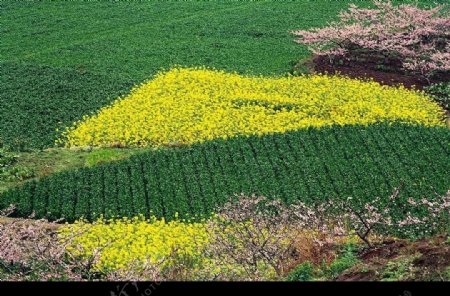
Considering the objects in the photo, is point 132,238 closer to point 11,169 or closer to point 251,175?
point 251,175

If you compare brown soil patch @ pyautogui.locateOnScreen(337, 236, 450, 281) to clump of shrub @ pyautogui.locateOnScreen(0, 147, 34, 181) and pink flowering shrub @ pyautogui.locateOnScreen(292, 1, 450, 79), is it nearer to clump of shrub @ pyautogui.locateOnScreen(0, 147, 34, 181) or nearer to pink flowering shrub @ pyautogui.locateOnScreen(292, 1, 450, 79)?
clump of shrub @ pyautogui.locateOnScreen(0, 147, 34, 181)

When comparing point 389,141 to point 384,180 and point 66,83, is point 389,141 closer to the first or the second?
point 384,180

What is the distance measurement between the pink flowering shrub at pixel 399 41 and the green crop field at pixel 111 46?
1.46 metres

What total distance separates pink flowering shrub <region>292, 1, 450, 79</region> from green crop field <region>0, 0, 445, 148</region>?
1.46 metres

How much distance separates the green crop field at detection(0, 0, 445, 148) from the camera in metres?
25.5

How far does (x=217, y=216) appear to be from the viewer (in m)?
16.9

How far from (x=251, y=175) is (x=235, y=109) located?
5547 millimetres

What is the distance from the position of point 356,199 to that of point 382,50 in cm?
1304

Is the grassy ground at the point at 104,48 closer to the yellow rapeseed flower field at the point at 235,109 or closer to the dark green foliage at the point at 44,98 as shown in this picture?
the dark green foliage at the point at 44,98

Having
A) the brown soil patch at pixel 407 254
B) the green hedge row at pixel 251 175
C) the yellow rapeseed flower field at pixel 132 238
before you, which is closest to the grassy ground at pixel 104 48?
the green hedge row at pixel 251 175

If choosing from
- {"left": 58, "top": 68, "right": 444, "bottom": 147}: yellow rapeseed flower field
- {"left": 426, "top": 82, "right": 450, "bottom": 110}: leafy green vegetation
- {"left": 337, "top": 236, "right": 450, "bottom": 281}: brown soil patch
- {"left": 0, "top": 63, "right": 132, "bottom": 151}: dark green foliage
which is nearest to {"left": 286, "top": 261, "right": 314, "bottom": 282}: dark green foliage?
{"left": 337, "top": 236, "right": 450, "bottom": 281}: brown soil patch

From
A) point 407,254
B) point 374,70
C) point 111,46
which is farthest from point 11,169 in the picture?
point 374,70

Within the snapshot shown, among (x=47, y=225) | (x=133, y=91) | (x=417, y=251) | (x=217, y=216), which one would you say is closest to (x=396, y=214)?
(x=217, y=216)

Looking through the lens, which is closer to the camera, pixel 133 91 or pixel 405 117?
pixel 405 117
